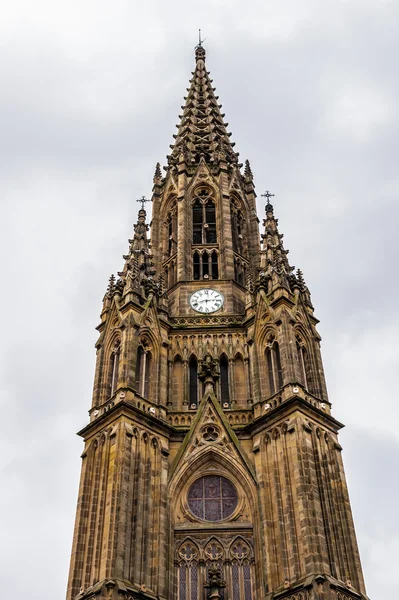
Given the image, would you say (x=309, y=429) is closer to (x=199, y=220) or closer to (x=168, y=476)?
(x=168, y=476)

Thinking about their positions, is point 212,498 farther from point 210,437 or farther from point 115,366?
point 115,366

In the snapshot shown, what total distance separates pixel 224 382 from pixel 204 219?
500 inches

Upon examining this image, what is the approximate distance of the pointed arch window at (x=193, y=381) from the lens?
38.0 metres

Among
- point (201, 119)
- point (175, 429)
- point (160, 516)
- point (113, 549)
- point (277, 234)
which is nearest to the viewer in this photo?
point (113, 549)

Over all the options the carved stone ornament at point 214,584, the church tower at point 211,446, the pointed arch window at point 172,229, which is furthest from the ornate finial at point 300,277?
the carved stone ornament at point 214,584

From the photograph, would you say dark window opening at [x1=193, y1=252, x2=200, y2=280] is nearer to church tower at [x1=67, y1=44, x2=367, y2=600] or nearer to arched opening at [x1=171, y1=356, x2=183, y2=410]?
church tower at [x1=67, y1=44, x2=367, y2=600]

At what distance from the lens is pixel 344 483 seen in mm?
33125

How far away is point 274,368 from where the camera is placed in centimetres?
3647

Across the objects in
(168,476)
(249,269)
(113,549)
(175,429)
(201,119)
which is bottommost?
(113,549)

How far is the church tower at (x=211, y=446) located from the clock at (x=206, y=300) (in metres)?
0.08

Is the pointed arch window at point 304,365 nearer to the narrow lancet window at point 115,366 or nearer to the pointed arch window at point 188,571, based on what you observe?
the narrow lancet window at point 115,366

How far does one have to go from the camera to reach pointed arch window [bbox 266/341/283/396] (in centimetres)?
3597

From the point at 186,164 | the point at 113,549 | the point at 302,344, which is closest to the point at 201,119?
the point at 186,164

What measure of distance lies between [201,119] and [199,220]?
1174cm
